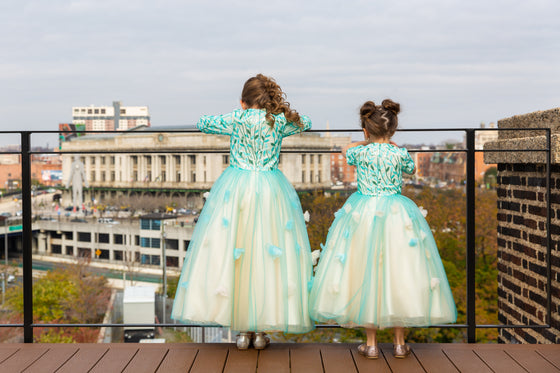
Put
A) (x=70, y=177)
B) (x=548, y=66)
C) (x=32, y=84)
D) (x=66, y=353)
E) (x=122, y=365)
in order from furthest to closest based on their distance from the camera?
(x=32, y=84) < (x=70, y=177) < (x=548, y=66) < (x=66, y=353) < (x=122, y=365)

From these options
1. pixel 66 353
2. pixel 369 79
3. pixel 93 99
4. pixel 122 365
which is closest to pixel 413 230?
pixel 122 365

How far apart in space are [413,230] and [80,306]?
5227 cm

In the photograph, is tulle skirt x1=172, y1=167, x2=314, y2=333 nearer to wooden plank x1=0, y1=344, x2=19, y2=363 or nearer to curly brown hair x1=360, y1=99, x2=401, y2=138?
curly brown hair x1=360, y1=99, x2=401, y2=138

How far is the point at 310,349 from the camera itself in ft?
8.30

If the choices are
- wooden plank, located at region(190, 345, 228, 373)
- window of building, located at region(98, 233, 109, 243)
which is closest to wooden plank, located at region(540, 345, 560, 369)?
wooden plank, located at region(190, 345, 228, 373)

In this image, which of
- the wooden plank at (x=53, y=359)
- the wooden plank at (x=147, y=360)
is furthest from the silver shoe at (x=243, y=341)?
the wooden plank at (x=53, y=359)

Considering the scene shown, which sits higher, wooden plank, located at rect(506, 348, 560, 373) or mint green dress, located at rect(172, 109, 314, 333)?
mint green dress, located at rect(172, 109, 314, 333)

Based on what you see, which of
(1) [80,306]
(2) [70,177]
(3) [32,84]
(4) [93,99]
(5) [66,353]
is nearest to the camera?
(5) [66,353]

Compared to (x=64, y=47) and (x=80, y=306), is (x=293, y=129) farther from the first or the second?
(x=64, y=47)

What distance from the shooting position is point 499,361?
7.80ft

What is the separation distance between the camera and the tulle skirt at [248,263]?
235 centimetres

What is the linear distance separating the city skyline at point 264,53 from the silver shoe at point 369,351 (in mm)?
65862

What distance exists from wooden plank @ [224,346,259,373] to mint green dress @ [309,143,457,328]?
316 mm

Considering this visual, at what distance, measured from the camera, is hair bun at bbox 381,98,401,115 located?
244 centimetres
